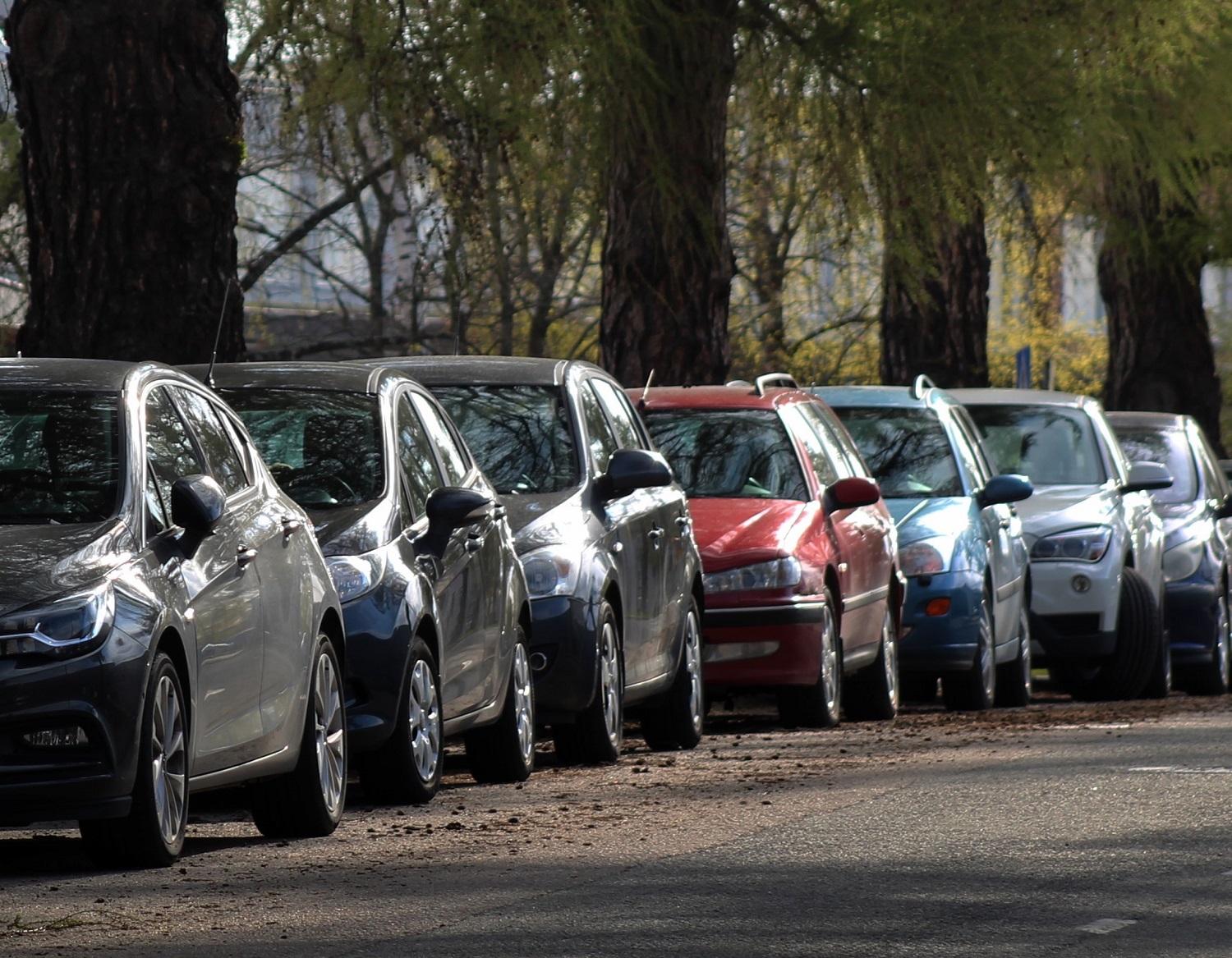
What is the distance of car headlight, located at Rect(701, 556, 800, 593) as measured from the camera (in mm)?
13156

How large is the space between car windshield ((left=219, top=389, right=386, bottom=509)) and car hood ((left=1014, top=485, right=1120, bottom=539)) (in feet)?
25.7

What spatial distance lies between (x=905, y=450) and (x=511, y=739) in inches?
251

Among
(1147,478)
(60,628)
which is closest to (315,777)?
(60,628)

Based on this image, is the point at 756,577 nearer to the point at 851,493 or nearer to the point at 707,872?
the point at 851,493

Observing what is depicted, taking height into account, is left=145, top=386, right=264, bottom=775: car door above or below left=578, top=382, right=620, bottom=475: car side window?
below

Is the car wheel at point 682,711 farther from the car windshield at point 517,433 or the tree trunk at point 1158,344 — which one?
the tree trunk at point 1158,344

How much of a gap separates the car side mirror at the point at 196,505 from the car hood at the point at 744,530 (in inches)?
222

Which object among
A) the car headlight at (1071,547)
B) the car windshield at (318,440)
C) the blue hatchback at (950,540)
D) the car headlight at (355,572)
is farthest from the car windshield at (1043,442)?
the car headlight at (355,572)

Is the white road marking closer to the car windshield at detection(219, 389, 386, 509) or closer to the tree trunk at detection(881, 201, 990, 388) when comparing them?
the car windshield at detection(219, 389, 386, 509)

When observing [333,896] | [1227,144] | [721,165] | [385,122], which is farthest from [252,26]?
[333,896]

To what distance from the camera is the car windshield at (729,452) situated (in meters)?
14.0

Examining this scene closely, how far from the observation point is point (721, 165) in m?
17.9

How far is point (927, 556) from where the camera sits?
1561 cm

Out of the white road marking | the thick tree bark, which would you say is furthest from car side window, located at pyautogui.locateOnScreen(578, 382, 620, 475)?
the white road marking
